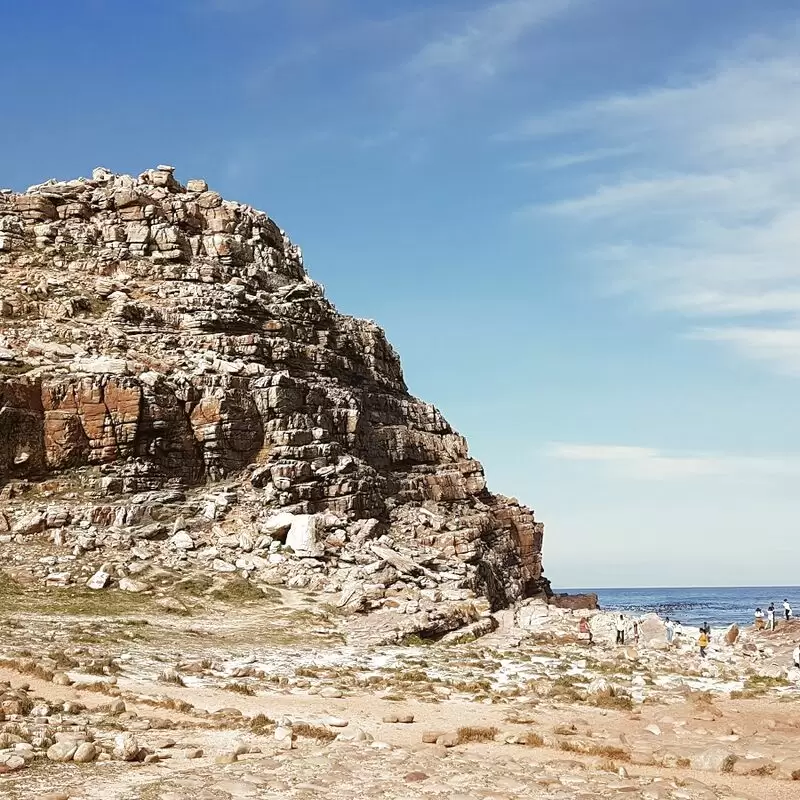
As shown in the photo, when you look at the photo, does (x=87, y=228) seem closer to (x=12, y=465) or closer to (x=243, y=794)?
(x=12, y=465)

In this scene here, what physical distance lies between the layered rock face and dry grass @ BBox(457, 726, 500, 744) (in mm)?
20709

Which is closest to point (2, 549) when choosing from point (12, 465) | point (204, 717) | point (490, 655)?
point (12, 465)

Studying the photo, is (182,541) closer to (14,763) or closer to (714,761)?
(14,763)

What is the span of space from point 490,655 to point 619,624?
357 inches

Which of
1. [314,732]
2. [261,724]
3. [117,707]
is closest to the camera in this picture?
[314,732]

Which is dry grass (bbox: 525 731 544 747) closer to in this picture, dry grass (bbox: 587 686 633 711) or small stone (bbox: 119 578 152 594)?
dry grass (bbox: 587 686 633 711)

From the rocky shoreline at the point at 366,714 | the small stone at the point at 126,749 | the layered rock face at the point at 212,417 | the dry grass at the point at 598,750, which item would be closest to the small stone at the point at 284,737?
the rocky shoreline at the point at 366,714

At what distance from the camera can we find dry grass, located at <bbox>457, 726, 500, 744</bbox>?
16.4 meters

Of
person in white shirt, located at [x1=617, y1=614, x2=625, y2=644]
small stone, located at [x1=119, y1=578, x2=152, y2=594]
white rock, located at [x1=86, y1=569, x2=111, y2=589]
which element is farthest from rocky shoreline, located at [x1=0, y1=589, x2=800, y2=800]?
white rock, located at [x1=86, y1=569, x2=111, y2=589]

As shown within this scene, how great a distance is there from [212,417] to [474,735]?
1395 inches

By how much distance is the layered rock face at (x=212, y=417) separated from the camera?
145ft

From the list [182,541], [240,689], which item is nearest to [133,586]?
[182,541]

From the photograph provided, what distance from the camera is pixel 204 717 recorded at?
58.4 feet

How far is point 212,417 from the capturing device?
1941 inches
